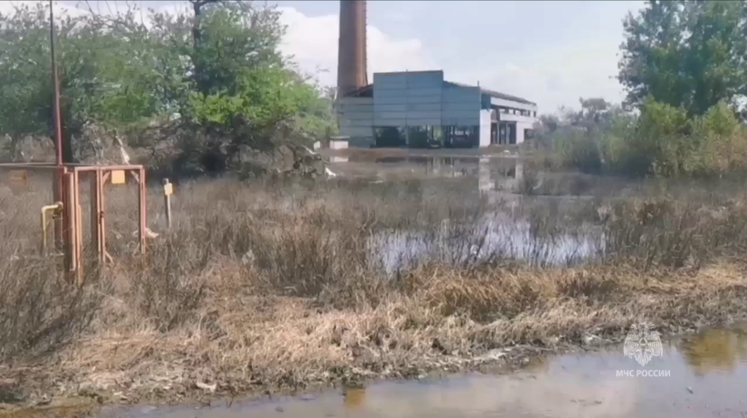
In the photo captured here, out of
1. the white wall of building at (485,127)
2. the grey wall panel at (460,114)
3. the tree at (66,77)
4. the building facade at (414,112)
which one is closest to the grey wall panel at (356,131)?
the building facade at (414,112)

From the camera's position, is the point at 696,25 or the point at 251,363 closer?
the point at 251,363

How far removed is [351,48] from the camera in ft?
200

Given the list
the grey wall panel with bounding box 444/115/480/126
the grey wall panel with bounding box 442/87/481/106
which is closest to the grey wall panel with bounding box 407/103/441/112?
the grey wall panel with bounding box 442/87/481/106

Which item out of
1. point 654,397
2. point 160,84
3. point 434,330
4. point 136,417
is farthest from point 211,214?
point 160,84

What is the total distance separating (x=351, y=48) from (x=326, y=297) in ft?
173

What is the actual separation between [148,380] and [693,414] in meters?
5.08

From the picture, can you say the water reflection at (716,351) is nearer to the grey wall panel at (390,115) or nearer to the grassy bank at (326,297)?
the grassy bank at (326,297)

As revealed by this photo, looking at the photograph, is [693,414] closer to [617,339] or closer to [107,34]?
[617,339]

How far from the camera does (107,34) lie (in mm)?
26359

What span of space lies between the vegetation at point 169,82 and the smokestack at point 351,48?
30775 millimetres

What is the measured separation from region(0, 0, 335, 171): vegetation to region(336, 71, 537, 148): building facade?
2968 centimetres

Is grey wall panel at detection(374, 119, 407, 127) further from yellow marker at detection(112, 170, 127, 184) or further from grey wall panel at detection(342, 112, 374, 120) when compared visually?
yellow marker at detection(112, 170, 127, 184)

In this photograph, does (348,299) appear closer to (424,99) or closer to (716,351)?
(716,351)

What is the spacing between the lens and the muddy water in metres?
7.17
